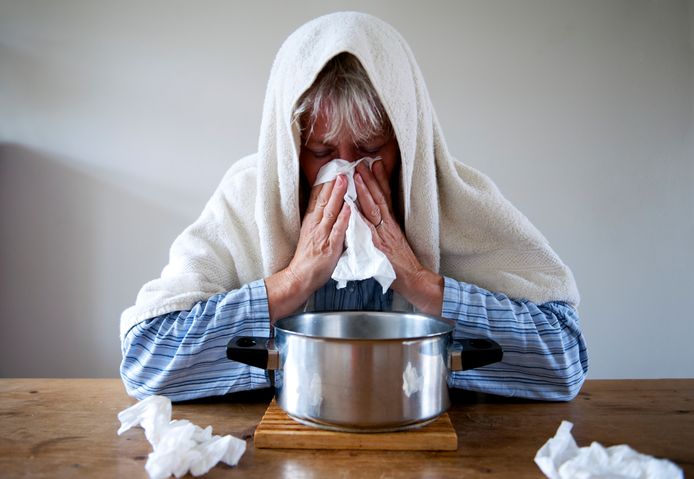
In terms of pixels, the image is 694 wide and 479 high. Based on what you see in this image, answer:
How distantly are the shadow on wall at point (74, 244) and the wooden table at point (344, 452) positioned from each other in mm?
1149

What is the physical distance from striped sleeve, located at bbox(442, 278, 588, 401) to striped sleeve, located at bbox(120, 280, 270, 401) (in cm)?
30

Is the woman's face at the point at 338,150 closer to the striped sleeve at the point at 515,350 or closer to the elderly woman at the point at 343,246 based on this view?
the elderly woman at the point at 343,246

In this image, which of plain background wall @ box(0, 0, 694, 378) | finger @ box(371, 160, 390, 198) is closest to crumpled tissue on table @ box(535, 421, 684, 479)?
finger @ box(371, 160, 390, 198)

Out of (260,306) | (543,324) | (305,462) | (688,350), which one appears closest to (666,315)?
(688,350)

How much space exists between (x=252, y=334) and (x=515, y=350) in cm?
41

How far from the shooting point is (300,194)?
0.98 m

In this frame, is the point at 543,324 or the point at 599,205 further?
the point at 599,205

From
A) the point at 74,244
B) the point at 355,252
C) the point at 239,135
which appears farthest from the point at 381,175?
the point at 74,244

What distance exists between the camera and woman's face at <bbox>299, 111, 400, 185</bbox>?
895 mm

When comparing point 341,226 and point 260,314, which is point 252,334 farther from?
point 341,226

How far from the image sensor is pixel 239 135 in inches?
80.0

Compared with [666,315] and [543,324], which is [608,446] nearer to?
[543,324]

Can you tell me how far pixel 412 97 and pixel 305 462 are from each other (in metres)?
0.58

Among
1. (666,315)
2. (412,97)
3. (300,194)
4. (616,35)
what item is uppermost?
(616,35)
